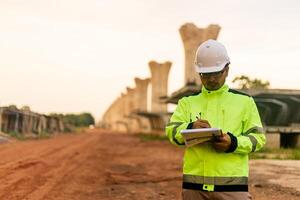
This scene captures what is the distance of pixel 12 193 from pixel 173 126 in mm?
6021

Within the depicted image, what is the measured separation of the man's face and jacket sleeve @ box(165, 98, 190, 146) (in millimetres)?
245

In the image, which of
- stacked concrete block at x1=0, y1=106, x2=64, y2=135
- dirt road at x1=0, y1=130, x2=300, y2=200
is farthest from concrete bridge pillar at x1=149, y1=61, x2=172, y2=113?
dirt road at x1=0, y1=130, x2=300, y2=200

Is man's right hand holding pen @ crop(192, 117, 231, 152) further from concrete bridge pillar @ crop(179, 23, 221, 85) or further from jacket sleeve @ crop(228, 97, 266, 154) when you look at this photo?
concrete bridge pillar @ crop(179, 23, 221, 85)

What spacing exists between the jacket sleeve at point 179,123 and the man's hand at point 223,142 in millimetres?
258

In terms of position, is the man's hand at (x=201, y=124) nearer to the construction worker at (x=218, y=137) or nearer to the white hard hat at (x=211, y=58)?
the construction worker at (x=218, y=137)

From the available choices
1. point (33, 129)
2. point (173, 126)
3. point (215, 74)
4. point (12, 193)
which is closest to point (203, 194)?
point (173, 126)

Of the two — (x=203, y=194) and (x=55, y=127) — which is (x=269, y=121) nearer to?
(x=203, y=194)

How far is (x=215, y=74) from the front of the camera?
3.70 metres

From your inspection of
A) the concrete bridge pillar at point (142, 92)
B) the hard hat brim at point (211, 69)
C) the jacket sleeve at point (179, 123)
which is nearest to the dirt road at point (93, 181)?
the jacket sleeve at point (179, 123)

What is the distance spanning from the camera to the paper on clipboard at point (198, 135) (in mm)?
3436

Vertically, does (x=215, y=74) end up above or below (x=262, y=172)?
above

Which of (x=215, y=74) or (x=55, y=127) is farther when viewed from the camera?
(x=55, y=127)

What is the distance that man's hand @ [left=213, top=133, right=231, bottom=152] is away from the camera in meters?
3.48

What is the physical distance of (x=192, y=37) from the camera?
35.3m
